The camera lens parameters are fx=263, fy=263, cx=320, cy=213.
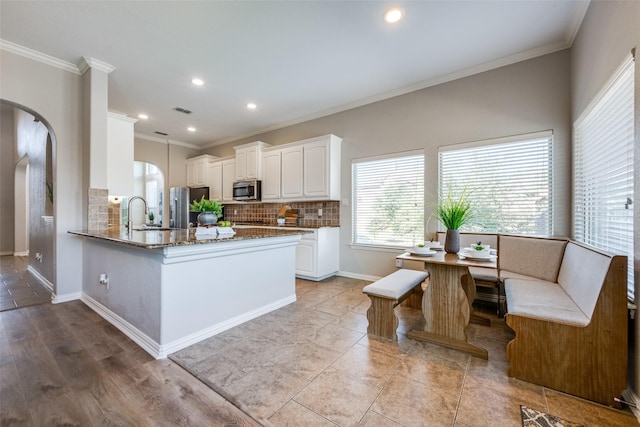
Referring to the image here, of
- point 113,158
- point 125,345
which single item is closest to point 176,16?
point 113,158

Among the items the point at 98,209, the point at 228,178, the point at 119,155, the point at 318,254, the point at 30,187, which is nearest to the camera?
the point at 98,209

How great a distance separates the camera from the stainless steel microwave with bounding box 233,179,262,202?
527 cm

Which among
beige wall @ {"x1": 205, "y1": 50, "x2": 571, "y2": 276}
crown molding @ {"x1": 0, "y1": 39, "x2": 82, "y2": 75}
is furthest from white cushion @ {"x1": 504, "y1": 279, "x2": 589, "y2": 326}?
crown molding @ {"x1": 0, "y1": 39, "x2": 82, "y2": 75}

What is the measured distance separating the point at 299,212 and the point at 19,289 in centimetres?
414

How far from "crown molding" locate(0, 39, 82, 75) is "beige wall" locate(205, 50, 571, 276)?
3272mm

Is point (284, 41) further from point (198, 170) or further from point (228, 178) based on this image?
point (198, 170)

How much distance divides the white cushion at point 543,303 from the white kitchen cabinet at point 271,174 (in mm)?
3863

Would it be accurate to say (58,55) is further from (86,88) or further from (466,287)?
(466,287)

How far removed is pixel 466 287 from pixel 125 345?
126 inches

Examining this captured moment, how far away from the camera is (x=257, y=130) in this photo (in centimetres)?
574

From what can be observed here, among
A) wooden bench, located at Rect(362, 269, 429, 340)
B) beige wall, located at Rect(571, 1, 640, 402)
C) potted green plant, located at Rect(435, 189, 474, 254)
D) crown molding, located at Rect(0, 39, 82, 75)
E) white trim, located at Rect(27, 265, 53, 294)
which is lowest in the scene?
white trim, located at Rect(27, 265, 53, 294)

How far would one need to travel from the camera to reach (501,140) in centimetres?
312

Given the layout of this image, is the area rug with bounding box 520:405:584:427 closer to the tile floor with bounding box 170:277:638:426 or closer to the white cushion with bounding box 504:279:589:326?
the tile floor with bounding box 170:277:638:426

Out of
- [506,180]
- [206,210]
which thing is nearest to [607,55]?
[506,180]
